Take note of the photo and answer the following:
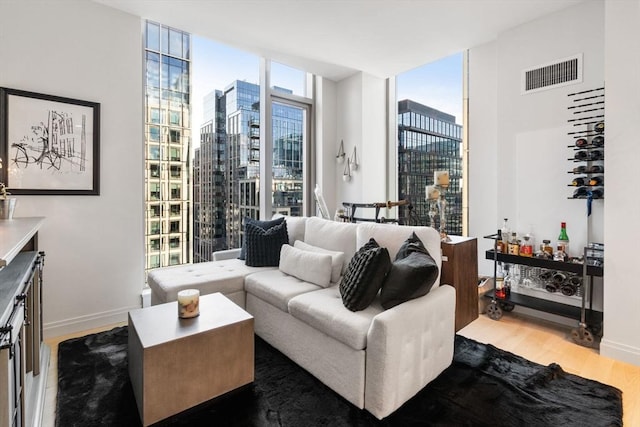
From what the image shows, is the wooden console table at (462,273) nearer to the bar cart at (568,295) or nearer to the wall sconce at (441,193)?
the wall sconce at (441,193)

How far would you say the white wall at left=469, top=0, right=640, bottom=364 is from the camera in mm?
2379

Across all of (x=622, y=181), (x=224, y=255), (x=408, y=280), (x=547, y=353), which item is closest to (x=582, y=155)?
(x=622, y=181)

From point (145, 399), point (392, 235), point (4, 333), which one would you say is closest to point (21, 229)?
point (4, 333)

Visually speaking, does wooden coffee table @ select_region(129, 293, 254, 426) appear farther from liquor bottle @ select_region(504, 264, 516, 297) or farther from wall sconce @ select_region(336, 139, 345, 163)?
wall sconce @ select_region(336, 139, 345, 163)

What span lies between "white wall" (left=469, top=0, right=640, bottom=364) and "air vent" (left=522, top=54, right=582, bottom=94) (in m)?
0.05

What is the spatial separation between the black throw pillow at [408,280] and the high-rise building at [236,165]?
2.72 metres

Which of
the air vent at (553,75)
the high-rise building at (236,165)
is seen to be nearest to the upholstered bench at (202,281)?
the high-rise building at (236,165)

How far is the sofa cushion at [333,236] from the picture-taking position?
2.75 m

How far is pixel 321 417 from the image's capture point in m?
1.75

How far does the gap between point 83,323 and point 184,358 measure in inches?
75.1

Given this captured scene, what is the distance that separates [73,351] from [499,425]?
9.70 feet

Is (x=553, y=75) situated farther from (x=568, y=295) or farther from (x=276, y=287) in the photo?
(x=276, y=287)

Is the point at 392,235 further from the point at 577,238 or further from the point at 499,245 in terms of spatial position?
the point at 577,238

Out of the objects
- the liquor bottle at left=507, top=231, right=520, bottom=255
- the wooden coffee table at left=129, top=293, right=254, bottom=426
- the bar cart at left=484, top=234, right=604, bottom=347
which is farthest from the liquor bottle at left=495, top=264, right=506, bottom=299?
the wooden coffee table at left=129, top=293, right=254, bottom=426
